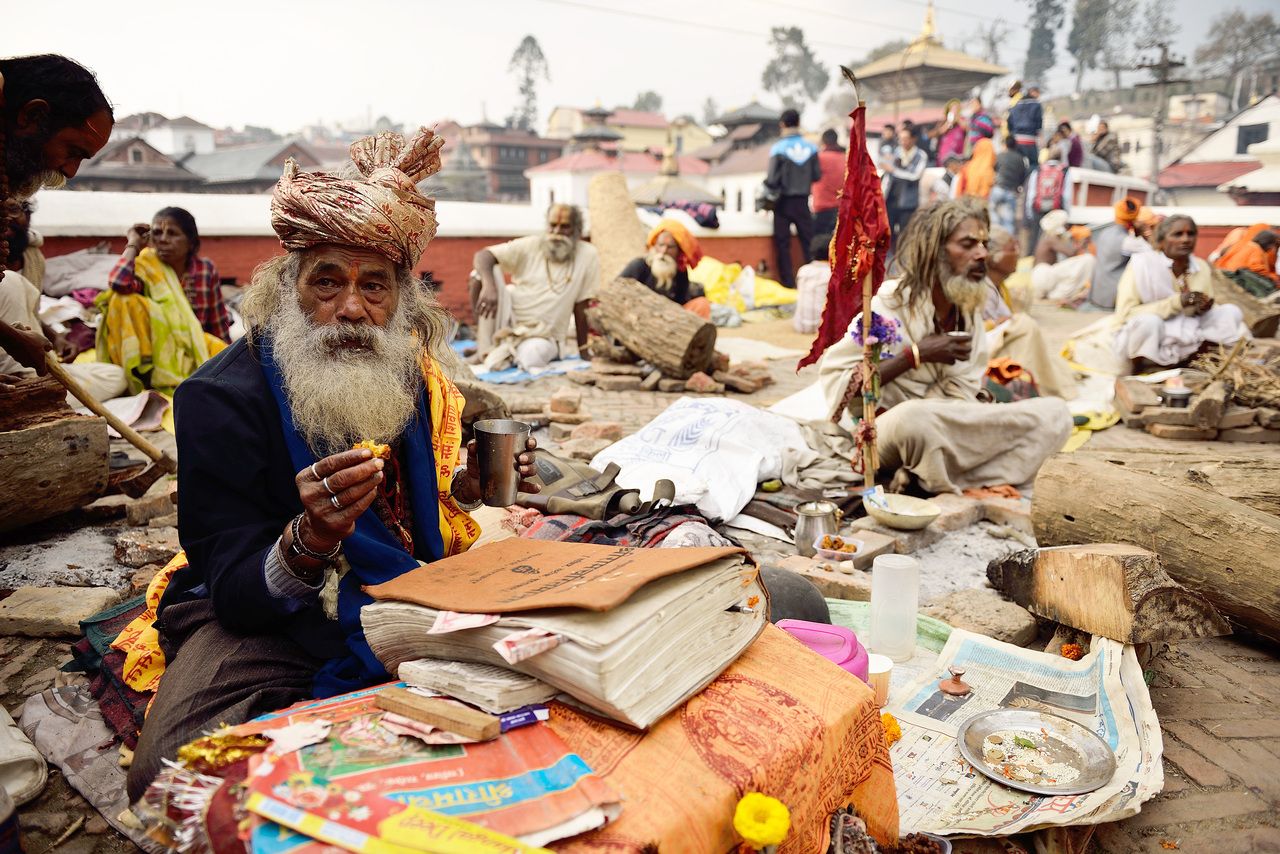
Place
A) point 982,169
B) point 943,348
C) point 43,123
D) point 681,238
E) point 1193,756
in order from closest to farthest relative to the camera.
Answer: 1. point 1193,756
2. point 43,123
3. point 943,348
4. point 681,238
5. point 982,169

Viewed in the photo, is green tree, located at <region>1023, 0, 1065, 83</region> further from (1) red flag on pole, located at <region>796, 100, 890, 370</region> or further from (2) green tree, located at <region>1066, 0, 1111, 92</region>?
(1) red flag on pole, located at <region>796, 100, 890, 370</region>

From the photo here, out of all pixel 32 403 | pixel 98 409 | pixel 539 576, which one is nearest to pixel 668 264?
pixel 98 409

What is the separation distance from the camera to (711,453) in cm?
492

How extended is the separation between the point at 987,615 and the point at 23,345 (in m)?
4.52

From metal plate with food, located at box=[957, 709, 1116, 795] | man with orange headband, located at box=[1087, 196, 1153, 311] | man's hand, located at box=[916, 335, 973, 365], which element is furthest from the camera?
man with orange headband, located at box=[1087, 196, 1153, 311]

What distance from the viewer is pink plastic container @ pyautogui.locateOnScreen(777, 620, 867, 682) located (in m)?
2.45

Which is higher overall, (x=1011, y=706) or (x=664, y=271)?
(x=664, y=271)

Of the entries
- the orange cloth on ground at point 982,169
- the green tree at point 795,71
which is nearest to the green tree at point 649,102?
the green tree at point 795,71

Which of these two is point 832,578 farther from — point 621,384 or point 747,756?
point 621,384

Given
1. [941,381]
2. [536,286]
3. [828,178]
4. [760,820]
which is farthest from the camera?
[828,178]

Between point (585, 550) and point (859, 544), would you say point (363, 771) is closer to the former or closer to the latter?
point (585, 550)

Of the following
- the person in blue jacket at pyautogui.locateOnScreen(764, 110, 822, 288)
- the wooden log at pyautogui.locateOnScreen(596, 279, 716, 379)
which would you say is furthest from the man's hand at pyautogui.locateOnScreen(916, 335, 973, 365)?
the person in blue jacket at pyautogui.locateOnScreen(764, 110, 822, 288)

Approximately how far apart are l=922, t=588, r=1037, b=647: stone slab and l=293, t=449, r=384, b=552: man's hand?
97.4 inches

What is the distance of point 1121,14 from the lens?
6794 centimetres
